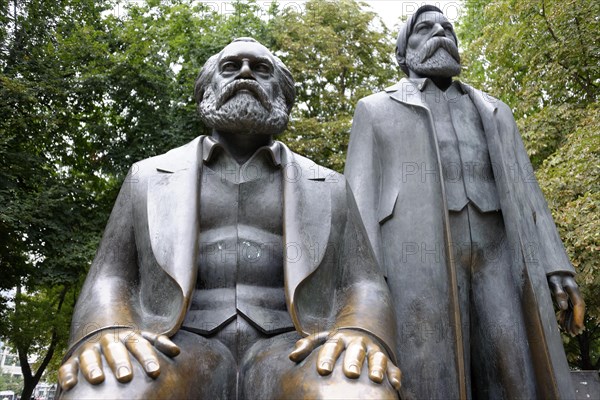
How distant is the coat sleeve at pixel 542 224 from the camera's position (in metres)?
4.12

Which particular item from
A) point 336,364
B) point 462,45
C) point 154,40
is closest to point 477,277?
point 336,364

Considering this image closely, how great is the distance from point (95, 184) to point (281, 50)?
6334mm

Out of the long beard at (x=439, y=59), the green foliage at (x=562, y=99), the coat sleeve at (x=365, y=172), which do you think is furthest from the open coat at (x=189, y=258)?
the green foliage at (x=562, y=99)

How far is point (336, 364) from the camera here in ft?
7.88

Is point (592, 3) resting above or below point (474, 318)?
above

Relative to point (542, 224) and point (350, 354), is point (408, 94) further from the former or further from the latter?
point (350, 354)

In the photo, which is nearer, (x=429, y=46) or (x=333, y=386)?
(x=333, y=386)

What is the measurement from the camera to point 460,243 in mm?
4078

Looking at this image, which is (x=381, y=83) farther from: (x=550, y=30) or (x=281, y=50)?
(x=550, y=30)

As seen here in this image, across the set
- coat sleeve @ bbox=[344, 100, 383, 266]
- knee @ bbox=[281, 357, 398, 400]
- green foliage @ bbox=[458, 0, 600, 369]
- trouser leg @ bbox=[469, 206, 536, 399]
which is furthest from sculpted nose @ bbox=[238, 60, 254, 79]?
green foliage @ bbox=[458, 0, 600, 369]

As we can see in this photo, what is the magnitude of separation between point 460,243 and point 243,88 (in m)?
1.62

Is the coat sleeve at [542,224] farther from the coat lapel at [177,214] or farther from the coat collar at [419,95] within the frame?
the coat lapel at [177,214]

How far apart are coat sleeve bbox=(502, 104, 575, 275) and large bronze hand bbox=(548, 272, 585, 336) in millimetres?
52

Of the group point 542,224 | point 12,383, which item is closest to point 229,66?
point 542,224
